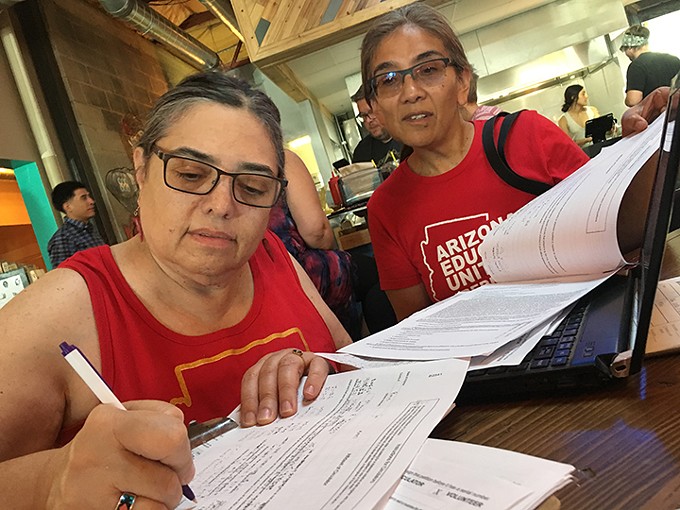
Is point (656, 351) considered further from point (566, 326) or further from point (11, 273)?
point (11, 273)

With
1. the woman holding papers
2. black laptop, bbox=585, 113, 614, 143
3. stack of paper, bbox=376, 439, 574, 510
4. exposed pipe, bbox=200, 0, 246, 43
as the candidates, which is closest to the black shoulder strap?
the woman holding papers

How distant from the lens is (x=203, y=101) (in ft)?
3.02

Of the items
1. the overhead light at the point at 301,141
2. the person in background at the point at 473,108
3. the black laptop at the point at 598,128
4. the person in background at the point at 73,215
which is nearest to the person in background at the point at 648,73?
the black laptop at the point at 598,128

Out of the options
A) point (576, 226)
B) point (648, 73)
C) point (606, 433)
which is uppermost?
point (648, 73)

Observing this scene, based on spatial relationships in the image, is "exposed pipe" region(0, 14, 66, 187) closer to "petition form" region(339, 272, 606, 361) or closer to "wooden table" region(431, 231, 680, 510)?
"petition form" region(339, 272, 606, 361)

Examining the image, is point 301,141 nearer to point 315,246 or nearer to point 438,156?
point 315,246

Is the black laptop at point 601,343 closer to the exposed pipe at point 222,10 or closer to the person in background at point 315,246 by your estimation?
the person in background at point 315,246

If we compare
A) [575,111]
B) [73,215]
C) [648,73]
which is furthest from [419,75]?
[575,111]

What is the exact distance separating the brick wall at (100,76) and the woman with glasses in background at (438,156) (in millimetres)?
3335

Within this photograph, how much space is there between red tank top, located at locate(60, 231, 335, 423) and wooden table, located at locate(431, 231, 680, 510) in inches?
18.0

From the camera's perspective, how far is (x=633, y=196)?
3.19ft

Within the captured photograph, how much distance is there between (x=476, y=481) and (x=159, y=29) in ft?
17.2

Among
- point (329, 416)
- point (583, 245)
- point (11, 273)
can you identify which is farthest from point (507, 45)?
point (329, 416)

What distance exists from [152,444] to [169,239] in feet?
1.72
